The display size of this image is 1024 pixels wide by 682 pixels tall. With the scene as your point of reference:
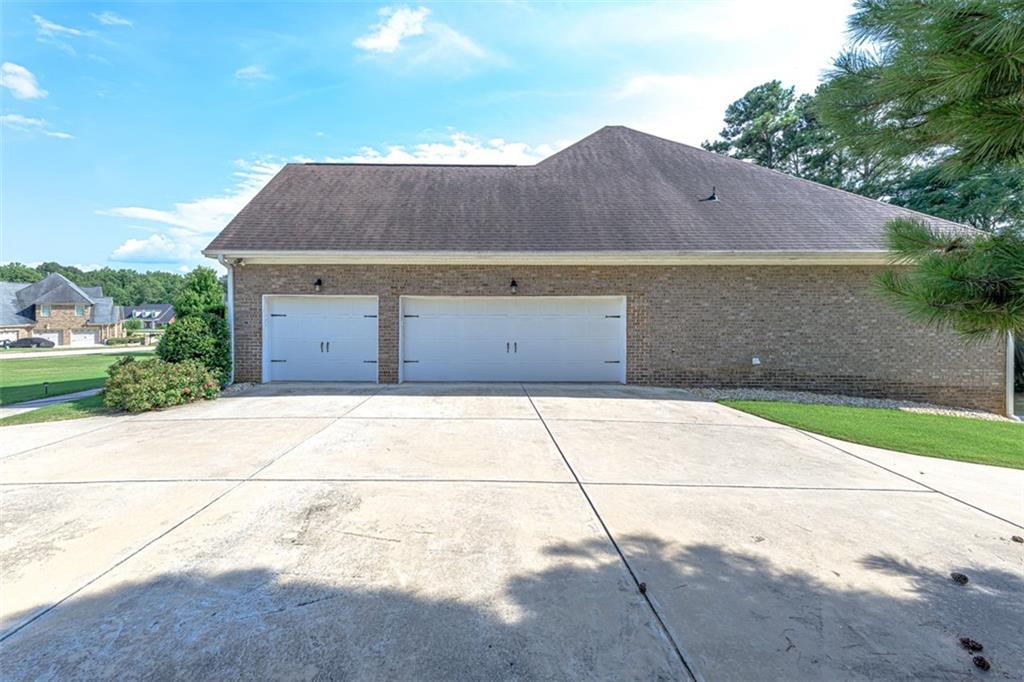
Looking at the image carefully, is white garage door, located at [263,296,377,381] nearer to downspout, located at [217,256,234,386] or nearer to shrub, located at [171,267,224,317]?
downspout, located at [217,256,234,386]

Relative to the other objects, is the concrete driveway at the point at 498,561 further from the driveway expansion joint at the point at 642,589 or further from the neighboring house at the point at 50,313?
the neighboring house at the point at 50,313

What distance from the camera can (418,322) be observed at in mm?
10133

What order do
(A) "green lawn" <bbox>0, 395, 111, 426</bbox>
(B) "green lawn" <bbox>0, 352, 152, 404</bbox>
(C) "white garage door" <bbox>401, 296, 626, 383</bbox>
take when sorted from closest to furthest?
(A) "green lawn" <bbox>0, 395, 111, 426</bbox>
(C) "white garage door" <bbox>401, 296, 626, 383</bbox>
(B) "green lawn" <bbox>0, 352, 152, 404</bbox>

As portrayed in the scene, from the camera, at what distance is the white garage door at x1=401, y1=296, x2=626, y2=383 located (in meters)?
10.1

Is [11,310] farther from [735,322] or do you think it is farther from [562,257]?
[735,322]

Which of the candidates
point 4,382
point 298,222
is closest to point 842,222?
point 298,222

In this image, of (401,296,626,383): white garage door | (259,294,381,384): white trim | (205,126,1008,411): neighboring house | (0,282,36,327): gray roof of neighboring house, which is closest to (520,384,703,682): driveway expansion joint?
(401,296,626,383): white garage door

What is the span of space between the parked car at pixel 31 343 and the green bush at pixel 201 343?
2018 inches

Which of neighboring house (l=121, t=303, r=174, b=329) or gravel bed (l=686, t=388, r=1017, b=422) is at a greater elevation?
neighboring house (l=121, t=303, r=174, b=329)

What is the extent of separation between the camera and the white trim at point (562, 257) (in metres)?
9.40

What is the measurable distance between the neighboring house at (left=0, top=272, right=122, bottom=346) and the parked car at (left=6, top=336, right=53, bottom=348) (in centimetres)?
219

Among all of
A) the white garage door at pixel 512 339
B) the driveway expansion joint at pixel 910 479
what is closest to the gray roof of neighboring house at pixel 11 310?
the white garage door at pixel 512 339

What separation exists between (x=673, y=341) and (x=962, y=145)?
758 cm

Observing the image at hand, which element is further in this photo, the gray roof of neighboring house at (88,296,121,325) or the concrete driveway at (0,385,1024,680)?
the gray roof of neighboring house at (88,296,121,325)
